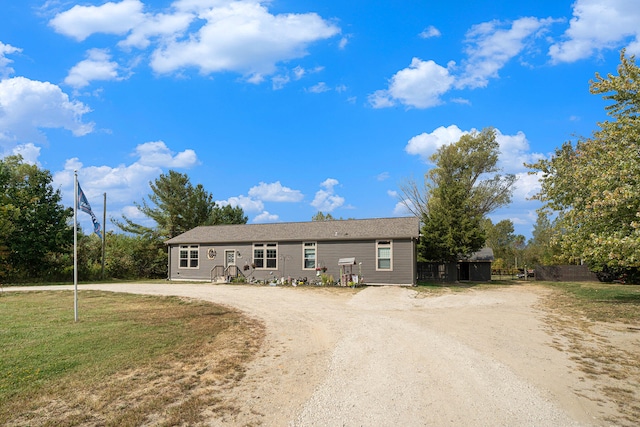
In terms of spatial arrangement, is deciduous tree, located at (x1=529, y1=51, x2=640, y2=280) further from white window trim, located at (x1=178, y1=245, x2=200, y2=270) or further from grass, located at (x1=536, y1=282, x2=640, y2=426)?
white window trim, located at (x1=178, y1=245, x2=200, y2=270)

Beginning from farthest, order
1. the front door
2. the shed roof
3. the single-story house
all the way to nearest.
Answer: the front door → the shed roof → the single-story house

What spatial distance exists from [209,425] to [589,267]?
3407 cm

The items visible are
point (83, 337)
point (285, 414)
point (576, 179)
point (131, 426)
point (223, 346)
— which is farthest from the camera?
point (576, 179)

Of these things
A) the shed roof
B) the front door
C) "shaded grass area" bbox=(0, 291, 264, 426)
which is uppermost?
the shed roof

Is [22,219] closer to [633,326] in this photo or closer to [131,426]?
[131,426]

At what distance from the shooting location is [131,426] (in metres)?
4.30

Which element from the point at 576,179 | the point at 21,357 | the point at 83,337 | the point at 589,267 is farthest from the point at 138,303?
the point at 589,267

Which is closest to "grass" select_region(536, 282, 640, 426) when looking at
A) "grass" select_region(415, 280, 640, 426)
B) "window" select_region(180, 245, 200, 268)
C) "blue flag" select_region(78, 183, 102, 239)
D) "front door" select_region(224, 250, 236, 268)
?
"grass" select_region(415, 280, 640, 426)

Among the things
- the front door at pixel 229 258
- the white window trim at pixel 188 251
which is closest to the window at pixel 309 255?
the front door at pixel 229 258

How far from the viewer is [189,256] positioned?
28016 mm

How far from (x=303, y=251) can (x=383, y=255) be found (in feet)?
16.1

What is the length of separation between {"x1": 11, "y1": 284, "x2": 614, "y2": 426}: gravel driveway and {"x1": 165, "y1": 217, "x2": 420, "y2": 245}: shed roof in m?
11.2

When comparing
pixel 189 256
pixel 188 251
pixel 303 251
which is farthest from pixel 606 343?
pixel 188 251

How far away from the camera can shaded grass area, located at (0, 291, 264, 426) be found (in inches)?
186
